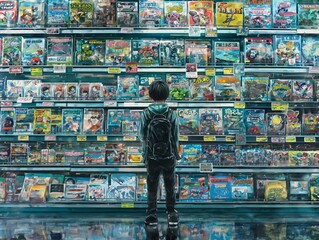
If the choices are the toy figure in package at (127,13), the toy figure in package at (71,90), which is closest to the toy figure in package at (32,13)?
the toy figure in package at (71,90)

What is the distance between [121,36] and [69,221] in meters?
2.32

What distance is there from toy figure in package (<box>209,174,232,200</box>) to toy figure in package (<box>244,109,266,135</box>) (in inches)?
24.7

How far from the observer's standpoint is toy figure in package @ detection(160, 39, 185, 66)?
4633 mm

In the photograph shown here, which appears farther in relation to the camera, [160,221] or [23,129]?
[23,129]

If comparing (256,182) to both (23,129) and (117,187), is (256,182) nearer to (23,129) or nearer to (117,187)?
(117,187)

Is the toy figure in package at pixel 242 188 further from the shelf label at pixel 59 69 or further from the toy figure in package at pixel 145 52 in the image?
the shelf label at pixel 59 69

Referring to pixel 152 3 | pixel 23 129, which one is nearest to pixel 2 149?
pixel 23 129

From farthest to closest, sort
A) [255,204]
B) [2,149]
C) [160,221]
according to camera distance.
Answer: [2,149], [255,204], [160,221]

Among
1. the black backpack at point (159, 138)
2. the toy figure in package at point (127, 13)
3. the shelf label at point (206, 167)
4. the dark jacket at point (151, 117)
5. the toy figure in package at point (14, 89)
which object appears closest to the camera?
the black backpack at point (159, 138)

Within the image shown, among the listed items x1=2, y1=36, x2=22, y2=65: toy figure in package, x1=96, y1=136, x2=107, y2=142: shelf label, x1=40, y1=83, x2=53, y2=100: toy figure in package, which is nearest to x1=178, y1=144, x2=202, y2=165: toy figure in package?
x1=96, y1=136, x2=107, y2=142: shelf label

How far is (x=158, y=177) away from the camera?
346 centimetres

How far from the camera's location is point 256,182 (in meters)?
4.56

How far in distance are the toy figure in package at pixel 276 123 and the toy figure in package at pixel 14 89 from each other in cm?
304

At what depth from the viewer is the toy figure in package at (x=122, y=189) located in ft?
14.7
